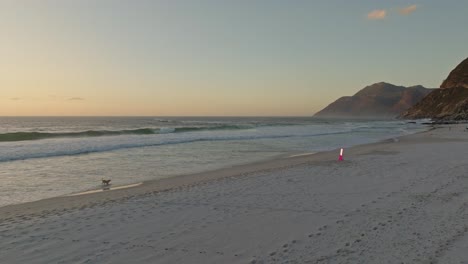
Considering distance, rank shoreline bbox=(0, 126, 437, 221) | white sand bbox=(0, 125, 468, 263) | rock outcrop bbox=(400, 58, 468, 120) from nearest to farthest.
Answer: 1. white sand bbox=(0, 125, 468, 263)
2. shoreline bbox=(0, 126, 437, 221)
3. rock outcrop bbox=(400, 58, 468, 120)

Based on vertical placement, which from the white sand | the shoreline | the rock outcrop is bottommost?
the shoreline

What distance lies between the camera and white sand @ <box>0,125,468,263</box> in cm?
513

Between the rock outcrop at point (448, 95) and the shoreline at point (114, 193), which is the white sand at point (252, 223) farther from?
the rock outcrop at point (448, 95)

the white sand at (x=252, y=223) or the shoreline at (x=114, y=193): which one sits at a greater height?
the white sand at (x=252, y=223)

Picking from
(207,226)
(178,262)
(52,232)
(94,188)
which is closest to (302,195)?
(207,226)

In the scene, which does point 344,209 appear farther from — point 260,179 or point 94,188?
point 94,188

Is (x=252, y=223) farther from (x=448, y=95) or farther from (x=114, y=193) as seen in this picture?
(x=448, y=95)

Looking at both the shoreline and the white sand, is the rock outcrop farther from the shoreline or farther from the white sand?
the white sand

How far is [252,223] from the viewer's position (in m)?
6.70

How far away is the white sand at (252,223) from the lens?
5.13 metres

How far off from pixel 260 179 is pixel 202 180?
194cm

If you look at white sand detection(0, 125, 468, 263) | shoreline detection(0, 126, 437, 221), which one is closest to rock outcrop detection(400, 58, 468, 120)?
shoreline detection(0, 126, 437, 221)

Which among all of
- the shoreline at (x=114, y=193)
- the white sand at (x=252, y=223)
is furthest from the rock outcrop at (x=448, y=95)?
the white sand at (x=252, y=223)

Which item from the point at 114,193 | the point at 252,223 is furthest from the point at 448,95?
the point at 252,223
